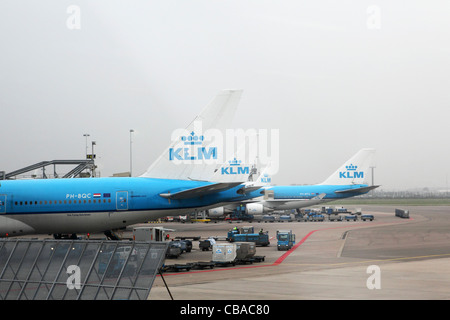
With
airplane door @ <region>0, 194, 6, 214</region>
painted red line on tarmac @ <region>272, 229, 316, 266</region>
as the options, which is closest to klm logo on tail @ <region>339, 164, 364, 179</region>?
painted red line on tarmac @ <region>272, 229, 316, 266</region>

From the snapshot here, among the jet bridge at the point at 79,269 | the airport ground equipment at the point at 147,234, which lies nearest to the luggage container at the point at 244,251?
the airport ground equipment at the point at 147,234

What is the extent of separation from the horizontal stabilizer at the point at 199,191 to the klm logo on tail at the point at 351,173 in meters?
61.5

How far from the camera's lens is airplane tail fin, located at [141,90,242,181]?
47.6 meters

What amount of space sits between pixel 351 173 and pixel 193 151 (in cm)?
6113

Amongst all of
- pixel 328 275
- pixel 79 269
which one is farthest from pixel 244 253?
pixel 79 269

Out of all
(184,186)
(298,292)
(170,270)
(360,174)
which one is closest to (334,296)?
(298,292)

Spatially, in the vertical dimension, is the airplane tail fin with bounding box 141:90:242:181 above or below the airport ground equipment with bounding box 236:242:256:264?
above

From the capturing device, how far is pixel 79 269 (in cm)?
2164

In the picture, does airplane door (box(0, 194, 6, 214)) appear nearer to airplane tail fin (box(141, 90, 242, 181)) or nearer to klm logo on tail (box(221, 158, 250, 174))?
airplane tail fin (box(141, 90, 242, 181))

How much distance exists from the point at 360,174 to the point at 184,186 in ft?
207

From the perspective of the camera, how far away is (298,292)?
28.6 m

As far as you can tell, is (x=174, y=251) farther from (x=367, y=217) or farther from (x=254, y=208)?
(x=367, y=217)

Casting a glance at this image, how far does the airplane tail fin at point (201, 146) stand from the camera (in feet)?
156
